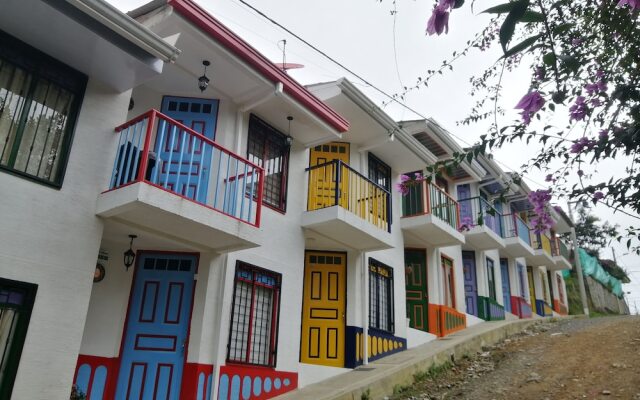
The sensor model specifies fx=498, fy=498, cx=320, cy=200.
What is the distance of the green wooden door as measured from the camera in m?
13.7

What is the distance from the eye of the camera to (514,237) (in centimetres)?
A: 1920

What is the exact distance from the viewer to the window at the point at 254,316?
824 centimetres

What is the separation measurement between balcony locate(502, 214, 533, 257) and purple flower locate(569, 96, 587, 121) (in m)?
15.6

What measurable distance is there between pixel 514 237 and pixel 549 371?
10.4m

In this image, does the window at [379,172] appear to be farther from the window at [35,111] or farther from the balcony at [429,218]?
the window at [35,111]

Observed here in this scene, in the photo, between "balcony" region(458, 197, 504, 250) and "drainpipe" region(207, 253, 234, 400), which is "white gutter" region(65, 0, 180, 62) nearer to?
"drainpipe" region(207, 253, 234, 400)

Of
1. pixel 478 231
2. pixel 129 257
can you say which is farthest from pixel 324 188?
pixel 478 231

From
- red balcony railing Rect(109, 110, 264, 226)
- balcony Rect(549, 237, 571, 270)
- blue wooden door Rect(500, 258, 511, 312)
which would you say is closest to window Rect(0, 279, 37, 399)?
red balcony railing Rect(109, 110, 264, 226)

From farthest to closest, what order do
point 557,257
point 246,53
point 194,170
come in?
1. point 557,257
2. point 194,170
3. point 246,53

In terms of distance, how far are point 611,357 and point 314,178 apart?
22.8 ft

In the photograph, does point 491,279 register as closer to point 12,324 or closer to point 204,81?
point 204,81

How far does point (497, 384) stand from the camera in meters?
9.12

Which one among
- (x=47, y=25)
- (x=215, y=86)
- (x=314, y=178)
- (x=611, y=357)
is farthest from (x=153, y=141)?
(x=611, y=357)

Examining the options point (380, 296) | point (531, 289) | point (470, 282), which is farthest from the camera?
point (531, 289)
